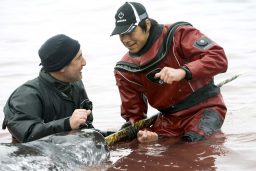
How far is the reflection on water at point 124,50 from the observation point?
223 inches

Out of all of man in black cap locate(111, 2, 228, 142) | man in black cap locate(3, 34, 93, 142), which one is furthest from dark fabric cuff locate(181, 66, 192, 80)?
man in black cap locate(3, 34, 93, 142)

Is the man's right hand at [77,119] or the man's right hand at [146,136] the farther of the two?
the man's right hand at [146,136]

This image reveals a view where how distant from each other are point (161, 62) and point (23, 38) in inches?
345

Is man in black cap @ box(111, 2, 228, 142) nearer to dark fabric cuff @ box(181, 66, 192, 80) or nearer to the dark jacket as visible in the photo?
dark fabric cuff @ box(181, 66, 192, 80)

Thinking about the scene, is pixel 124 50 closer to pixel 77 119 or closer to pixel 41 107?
pixel 41 107

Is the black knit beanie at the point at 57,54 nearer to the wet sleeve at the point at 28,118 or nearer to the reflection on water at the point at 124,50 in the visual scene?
the wet sleeve at the point at 28,118

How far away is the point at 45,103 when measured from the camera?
5668 millimetres

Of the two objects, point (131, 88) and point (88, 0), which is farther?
point (88, 0)

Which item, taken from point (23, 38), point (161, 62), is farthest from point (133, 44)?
point (23, 38)

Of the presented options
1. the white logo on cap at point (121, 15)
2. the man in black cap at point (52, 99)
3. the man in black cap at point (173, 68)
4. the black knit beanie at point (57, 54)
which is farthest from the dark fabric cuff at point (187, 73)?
the black knit beanie at point (57, 54)

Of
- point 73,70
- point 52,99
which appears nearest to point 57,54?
point 73,70

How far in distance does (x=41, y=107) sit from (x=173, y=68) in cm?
135

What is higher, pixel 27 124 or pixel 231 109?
pixel 27 124

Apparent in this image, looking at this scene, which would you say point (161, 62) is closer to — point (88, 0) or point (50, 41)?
point (50, 41)
